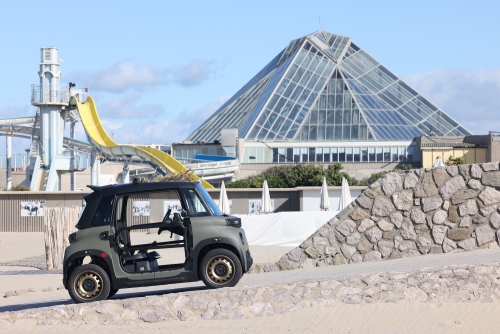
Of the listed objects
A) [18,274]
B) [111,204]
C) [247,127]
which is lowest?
[18,274]

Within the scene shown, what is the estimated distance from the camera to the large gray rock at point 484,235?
14.5 m

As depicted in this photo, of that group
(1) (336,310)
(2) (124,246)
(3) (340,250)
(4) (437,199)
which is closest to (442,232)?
(4) (437,199)

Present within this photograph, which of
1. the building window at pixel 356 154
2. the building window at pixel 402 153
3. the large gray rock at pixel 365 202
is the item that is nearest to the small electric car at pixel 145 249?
the large gray rock at pixel 365 202

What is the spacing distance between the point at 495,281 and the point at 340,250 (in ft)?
12.6

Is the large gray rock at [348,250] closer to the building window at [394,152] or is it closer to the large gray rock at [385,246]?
the large gray rock at [385,246]

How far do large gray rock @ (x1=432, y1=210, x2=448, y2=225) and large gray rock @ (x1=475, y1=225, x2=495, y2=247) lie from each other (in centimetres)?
56

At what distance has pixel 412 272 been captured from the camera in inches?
462

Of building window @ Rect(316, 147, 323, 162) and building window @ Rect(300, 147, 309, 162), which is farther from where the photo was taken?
building window @ Rect(316, 147, 323, 162)

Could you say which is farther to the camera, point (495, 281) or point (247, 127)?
point (247, 127)

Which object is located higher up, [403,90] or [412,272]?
[403,90]

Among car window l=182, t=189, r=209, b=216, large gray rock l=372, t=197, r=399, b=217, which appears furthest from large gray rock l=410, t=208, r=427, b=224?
car window l=182, t=189, r=209, b=216

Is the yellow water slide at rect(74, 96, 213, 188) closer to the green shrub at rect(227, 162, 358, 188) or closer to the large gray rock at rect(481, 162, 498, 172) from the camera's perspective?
the green shrub at rect(227, 162, 358, 188)

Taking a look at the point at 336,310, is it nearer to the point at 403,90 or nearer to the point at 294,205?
the point at 294,205

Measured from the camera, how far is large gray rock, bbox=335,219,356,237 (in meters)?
14.8
